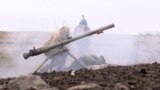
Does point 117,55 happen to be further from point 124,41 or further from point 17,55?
point 17,55

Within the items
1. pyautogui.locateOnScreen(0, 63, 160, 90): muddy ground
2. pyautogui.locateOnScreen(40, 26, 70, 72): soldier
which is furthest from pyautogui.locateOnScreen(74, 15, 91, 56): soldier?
pyautogui.locateOnScreen(0, 63, 160, 90): muddy ground

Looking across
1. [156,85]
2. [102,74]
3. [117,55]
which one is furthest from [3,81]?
[117,55]

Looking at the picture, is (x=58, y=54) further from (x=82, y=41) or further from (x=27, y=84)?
(x=27, y=84)

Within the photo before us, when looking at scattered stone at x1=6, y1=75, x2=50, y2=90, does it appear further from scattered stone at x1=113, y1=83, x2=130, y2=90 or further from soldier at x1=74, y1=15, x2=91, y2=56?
soldier at x1=74, y1=15, x2=91, y2=56

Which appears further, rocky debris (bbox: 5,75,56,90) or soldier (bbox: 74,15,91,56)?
soldier (bbox: 74,15,91,56)

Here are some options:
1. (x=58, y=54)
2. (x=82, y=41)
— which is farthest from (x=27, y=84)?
(x=82, y=41)

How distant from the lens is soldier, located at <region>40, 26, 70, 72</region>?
49.1ft

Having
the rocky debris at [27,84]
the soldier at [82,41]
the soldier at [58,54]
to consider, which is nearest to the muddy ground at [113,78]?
the rocky debris at [27,84]

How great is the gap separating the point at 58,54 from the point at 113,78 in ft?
16.3

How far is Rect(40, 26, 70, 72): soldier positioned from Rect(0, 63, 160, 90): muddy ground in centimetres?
341

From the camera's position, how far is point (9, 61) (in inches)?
752

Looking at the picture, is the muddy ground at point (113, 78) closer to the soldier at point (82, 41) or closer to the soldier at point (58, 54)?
the soldier at point (58, 54)

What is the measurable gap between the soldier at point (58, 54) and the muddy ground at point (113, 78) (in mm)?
3414

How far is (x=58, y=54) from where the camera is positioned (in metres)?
15.1
